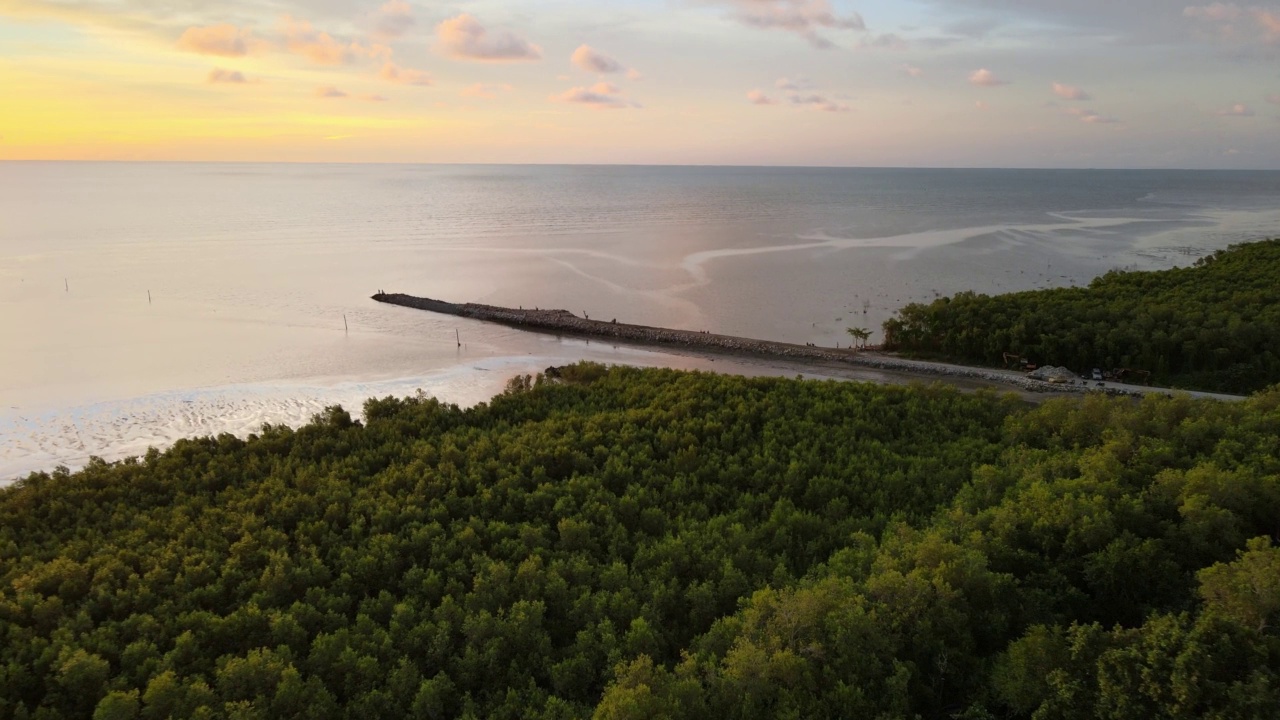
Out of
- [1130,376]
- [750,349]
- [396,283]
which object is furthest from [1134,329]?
[396,283]

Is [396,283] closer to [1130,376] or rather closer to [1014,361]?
[1014,361]

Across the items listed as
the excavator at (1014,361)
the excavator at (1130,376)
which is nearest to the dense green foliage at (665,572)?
the excavator at (1130,376)

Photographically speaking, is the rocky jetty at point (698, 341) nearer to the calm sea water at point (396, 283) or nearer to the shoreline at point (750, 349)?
the shoreline at point (750, 349)

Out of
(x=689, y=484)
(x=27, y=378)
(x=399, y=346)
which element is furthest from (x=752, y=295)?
(x=27, y=378)

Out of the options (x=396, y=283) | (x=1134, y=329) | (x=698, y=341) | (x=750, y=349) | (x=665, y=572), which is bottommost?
(x=665, y=572)

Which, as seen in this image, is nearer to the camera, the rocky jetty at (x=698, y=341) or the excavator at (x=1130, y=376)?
the excavator at (x=1130, y=376)

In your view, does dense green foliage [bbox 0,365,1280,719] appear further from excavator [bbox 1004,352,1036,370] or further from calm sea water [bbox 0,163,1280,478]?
excavator [bbox 1004,352,1036,370]

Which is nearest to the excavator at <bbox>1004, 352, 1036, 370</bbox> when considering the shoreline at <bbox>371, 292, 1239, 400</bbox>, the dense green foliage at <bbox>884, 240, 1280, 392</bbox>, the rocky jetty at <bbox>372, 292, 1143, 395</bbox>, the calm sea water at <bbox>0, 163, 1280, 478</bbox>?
the dense green foliage at <bbox>884, 240, 1280, 392</bbox>
